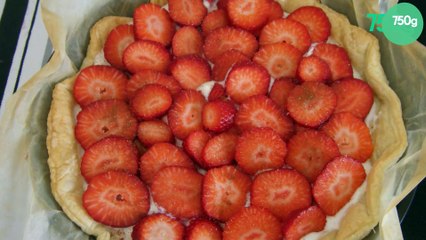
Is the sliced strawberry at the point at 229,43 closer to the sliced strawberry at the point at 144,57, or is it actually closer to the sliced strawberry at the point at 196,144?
the sliced strawberry at the point at 144,57

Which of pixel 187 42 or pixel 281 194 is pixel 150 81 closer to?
pixel 187 42

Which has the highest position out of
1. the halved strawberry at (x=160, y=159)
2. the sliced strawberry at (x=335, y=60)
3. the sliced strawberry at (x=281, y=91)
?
the sliced strawberry at (x=335, y=60)

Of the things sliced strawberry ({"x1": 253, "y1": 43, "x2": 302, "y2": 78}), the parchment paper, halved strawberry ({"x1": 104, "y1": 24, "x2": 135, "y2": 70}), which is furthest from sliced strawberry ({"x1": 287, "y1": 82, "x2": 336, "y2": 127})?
halved strawberry ({"x1": 104, "y1": 24, "x2": 135, "y2": 70})

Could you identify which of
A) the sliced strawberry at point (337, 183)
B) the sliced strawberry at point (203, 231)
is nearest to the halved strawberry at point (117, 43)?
the sliced strawberry at point (203, 231)

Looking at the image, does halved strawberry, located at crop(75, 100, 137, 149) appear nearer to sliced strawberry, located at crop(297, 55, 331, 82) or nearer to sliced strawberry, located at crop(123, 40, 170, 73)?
sliced strawberry, located at crop(123, 40, 170, 73)

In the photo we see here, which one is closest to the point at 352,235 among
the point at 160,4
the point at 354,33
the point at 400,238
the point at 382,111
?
the point at 400,238
